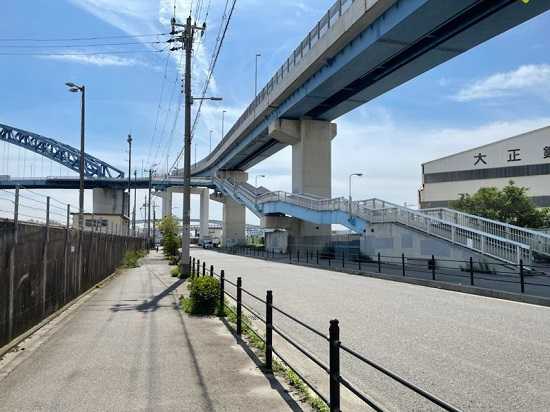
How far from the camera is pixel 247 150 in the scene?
73812 mm

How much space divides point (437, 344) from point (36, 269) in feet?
25.5

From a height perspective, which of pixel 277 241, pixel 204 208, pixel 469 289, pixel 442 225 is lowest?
pixel 469 289

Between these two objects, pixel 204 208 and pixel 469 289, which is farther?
pixel 204 208

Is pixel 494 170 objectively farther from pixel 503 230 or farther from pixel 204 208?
pixel 204 208

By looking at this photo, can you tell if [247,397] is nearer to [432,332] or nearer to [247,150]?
[432,332]

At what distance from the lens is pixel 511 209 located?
4353 centimetres

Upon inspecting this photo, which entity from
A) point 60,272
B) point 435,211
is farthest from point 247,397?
point 435,211

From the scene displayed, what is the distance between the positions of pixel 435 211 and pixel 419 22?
1175cm

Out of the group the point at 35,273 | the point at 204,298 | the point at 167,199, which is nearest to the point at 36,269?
the point at 35,273

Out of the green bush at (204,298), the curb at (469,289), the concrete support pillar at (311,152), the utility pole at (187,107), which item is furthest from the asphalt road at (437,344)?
the concrete support pillar at (311,152)

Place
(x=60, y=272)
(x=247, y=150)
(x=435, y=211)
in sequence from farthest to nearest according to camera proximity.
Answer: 1. (x=247, y=150)
2. (x=435, y=211)
3. (x=60, y=272)

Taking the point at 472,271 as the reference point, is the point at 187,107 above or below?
above

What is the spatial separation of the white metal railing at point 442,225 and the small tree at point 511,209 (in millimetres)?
12978

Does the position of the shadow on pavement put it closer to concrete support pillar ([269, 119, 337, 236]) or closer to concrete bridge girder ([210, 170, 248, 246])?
concrete support pillar ([269, 119, 337, 236])
